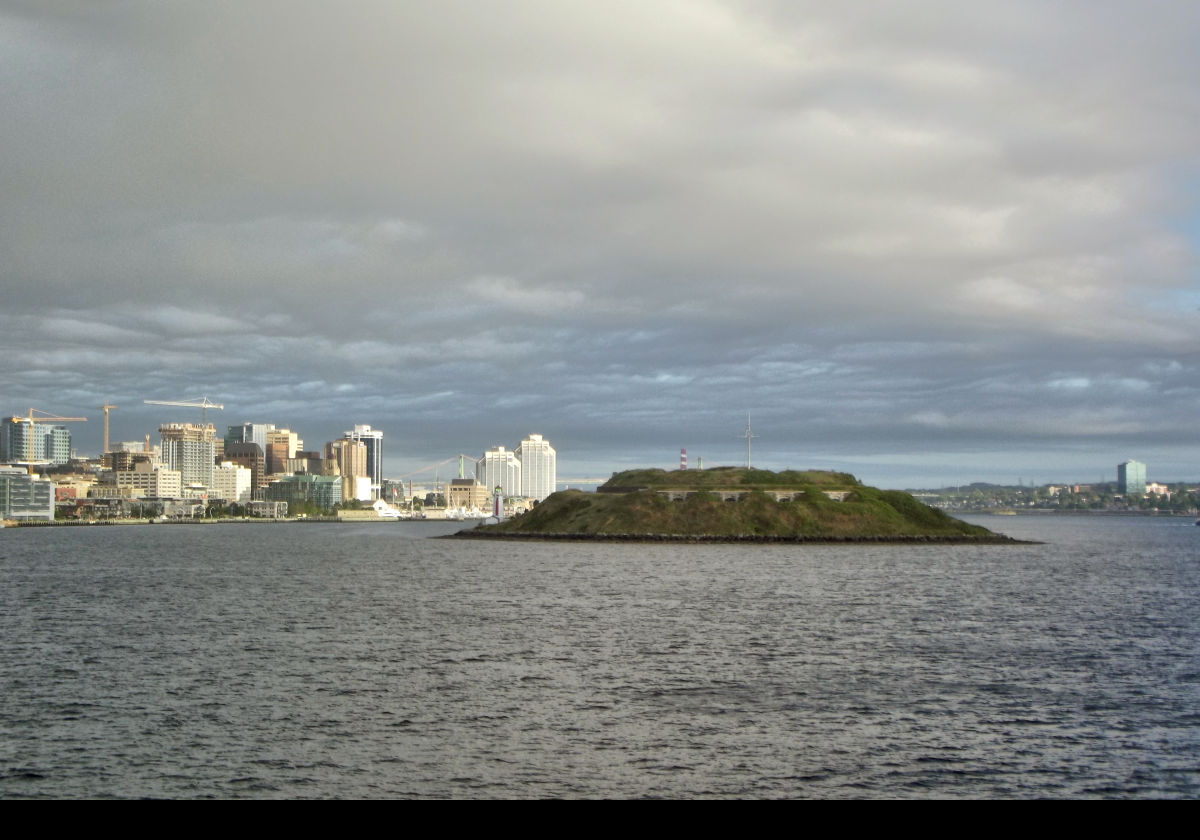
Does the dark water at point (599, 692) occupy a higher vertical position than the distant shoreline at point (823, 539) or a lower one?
higher

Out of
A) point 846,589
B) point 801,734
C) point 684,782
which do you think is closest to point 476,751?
point 684,782

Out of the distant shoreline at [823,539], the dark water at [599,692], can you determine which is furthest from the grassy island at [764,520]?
the dark water at [599,692]

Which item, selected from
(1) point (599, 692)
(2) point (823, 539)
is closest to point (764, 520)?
(2) point (823, 539)

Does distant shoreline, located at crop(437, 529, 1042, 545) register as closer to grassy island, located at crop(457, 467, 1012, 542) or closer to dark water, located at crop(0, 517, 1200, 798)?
grassy island, located at crop(457, 467, 1012, 542)

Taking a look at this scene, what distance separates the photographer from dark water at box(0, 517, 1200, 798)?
88.0 feet

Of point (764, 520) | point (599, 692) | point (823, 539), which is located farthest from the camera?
point (764, 520)

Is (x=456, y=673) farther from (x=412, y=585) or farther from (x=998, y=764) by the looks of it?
(x=412, y=585)

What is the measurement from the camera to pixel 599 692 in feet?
126

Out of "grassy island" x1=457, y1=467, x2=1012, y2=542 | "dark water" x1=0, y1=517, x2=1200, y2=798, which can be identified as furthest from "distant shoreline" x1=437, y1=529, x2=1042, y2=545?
"dark water" x1=0, y1=517, x2=1200, y2=798

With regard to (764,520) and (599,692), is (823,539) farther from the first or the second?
(599,692)

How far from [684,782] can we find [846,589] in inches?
2446

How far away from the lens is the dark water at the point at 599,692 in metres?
26.8

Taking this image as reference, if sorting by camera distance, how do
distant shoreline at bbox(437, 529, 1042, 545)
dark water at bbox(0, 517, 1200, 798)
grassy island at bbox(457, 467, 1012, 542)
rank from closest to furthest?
dark water at bbox(0, 517, 1200, 798) → distant shoreline at bbox(437, 529, 1042, 545) → grassy island at bbox(457, 467, 1012, 542)

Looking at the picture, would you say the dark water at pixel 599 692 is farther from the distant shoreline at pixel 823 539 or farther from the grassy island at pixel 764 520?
the grassy island at pixel 764 520
